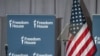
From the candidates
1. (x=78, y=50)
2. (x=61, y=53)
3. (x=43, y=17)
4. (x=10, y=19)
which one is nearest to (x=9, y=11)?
(x=10, y=19)

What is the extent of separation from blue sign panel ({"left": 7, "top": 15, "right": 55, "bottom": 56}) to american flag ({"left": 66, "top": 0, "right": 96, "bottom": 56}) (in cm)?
33

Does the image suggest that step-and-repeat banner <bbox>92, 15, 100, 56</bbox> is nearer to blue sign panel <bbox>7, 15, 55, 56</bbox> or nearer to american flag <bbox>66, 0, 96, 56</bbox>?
american flag <bbox>66, 0, 96, 56</bbox>

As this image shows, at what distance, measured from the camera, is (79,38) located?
14.7ft

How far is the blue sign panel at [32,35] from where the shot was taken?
14.7 feet

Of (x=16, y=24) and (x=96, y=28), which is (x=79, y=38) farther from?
(x=16, y=24)

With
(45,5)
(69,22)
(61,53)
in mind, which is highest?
(45,5)

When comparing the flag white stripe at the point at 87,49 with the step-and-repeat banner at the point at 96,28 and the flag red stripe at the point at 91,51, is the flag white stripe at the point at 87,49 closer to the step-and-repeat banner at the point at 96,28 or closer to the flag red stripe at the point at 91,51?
the flag red stripe at the point at 91,51

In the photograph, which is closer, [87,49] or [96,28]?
[96,28]

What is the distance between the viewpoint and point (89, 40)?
4.45 metres

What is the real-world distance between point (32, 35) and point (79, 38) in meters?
0.85

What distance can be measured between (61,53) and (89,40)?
2.73ft

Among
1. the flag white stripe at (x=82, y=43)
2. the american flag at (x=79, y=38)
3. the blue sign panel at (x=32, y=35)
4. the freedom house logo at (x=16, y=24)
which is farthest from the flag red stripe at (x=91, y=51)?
the freedom house logo at (x=16, y=24)

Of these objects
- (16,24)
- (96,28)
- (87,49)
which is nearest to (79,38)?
(87,49)

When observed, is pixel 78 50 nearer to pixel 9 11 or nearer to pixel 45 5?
pixel 45 5
